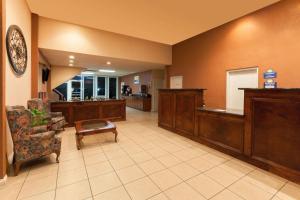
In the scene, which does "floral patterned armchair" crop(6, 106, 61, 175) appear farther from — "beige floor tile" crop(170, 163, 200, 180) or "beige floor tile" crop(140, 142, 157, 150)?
"beige floor tile" crop(170, 163, 200, 180)

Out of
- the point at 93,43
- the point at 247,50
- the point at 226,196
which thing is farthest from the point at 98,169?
the point at 247,50

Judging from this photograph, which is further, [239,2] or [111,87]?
[111,87]

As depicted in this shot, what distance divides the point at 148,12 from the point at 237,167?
11.6 ft

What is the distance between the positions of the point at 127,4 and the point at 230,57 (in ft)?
12.1

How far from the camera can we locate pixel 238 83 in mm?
4734

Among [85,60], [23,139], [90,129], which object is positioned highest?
[85,60]

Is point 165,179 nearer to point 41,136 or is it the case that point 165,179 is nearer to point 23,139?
point 41,136

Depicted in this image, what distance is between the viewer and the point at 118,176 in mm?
2270

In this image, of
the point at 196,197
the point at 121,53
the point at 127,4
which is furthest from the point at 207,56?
the point at 196,197

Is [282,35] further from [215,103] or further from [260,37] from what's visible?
[215,103]

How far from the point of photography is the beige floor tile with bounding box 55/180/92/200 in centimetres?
181

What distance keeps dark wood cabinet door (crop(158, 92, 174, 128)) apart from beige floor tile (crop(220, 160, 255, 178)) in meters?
2.25

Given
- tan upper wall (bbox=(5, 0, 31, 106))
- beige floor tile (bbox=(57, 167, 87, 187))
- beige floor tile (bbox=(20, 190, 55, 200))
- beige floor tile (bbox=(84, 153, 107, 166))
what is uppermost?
tan upper wall (bbox=(5, 0, 31, 106))

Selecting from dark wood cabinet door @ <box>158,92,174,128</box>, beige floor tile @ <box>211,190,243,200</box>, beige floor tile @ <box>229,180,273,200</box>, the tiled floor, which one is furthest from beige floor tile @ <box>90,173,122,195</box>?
dark wood cabinet door @ <box>158,92,174,128</box>
